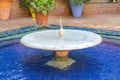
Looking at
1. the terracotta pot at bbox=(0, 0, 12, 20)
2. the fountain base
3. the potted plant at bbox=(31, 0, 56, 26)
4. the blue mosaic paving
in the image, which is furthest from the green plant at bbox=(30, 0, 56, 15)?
the fountain base

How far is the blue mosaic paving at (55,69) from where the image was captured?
2908 millimetres

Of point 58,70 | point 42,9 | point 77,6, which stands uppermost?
point 42,9

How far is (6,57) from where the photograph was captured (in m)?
3.63

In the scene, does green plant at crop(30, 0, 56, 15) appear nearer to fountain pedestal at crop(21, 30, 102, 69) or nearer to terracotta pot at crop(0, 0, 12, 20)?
terracotta pot at crop(0, 0, 12, 20)

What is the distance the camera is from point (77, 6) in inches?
263

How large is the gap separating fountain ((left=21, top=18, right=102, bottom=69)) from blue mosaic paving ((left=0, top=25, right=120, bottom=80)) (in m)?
0.15

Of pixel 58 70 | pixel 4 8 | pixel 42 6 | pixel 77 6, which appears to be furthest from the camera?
pixel 77 6

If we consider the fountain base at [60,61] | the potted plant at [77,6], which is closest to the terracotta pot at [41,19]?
the potted plant at [77,6]

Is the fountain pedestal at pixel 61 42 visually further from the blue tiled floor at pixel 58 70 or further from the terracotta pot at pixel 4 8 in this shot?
the terracotta pot at pixel 4 8

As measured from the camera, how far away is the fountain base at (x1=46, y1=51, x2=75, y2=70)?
3168 mm

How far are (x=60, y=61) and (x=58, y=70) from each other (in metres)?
0.19

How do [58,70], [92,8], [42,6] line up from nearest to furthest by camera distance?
[58,70] < [42,6] < [92,8]

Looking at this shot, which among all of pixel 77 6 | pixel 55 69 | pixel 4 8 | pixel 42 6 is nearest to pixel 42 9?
pixel 42 6

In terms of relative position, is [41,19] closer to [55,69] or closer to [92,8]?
[92,8]
